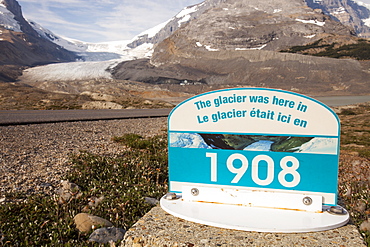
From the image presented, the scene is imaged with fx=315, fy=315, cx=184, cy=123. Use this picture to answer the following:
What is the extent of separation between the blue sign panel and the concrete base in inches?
13.5

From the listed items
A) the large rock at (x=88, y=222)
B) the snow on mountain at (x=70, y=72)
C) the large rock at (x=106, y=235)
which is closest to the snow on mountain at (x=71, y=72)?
the snow on mountain at (x=70, y=72)

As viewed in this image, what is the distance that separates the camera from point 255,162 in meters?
2.92

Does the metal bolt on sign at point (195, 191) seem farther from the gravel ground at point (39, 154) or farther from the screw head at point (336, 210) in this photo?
the gravel ground at point (39, 154)

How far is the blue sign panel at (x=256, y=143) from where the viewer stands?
107 inches

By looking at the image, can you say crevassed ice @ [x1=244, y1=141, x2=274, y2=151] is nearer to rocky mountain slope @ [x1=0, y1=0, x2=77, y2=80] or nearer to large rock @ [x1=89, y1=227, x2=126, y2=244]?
large rock @ [x1=89, y1=227, x2=126, y2=244]

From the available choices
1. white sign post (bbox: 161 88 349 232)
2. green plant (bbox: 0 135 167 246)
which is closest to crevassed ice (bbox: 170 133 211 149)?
white sign post (bbox: 161 88 349 232)

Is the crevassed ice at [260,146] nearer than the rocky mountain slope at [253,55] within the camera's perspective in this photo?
Yes

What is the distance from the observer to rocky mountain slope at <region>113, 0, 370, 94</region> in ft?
243

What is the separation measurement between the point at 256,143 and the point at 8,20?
680ft

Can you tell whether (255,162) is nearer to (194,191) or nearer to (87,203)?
(194,191)

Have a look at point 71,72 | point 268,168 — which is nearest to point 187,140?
point 268,168

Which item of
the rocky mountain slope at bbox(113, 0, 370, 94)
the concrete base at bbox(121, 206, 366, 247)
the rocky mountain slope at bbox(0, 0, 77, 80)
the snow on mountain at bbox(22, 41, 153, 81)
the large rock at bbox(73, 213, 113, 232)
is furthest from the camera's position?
the rocky mountain slope at bbox(0, 0, 77, 80)

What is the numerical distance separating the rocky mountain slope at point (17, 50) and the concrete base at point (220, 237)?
87457 mm

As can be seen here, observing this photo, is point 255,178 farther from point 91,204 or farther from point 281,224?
point 91,204
